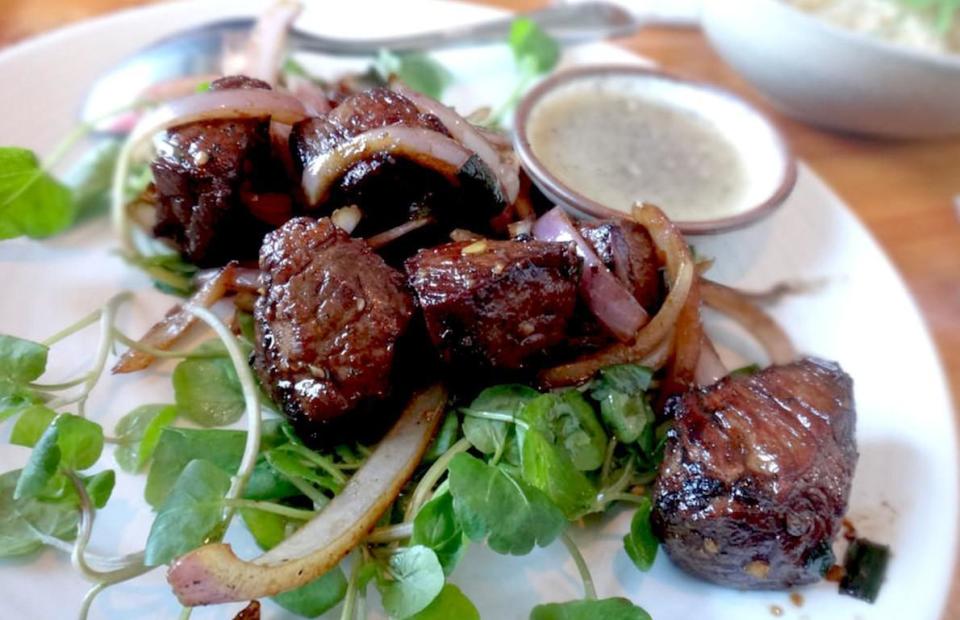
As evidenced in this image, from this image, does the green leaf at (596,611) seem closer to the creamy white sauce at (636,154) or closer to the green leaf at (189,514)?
the green leaf at (189,514)

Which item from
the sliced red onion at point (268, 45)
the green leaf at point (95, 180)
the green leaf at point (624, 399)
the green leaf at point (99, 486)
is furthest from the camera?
the sliced red onion at point (268, 45)

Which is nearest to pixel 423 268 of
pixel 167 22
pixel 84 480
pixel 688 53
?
pixel 84 480

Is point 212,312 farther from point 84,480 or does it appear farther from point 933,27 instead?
point 933,27

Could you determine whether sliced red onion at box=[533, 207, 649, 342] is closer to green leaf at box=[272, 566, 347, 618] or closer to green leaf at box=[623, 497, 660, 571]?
green leaf at box=[623, 497, 660, 571]

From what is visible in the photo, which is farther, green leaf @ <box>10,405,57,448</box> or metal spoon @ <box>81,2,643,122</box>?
metal spoon @ <box>81,2,643,122</box>

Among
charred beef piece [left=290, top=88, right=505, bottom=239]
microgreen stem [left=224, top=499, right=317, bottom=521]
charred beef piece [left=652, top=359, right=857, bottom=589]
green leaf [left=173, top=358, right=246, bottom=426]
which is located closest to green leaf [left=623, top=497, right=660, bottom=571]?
charred beef piece [left=652, top=359, right=857, bottom=589]

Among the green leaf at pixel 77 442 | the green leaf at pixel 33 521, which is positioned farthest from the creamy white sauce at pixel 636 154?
the green leaf at pixel 33 521
